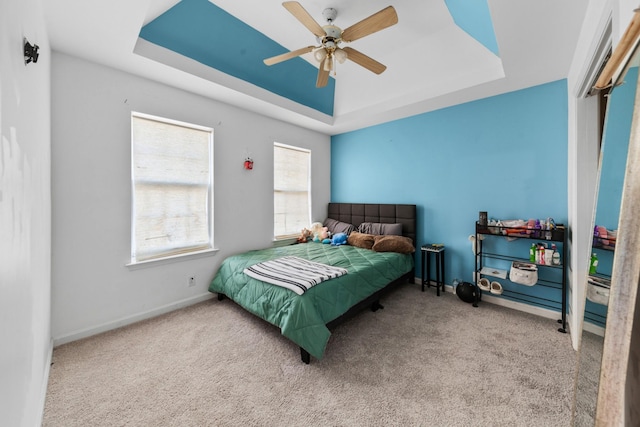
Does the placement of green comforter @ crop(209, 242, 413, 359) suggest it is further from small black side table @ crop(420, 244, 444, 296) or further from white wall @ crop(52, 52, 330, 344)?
white wall @ crop(52, 52, 330, 344)

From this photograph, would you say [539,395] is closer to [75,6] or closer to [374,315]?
[374,315]

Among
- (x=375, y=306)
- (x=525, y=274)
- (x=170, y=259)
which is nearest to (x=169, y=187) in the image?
(x=170, y=259)

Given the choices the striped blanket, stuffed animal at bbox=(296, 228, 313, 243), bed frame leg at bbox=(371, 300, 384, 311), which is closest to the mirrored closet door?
the striped blanket

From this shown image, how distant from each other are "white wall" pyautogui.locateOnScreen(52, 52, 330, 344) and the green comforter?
0.61m

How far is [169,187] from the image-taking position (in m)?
2.86

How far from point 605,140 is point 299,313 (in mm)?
2047

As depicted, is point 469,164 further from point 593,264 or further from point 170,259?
point 170,259

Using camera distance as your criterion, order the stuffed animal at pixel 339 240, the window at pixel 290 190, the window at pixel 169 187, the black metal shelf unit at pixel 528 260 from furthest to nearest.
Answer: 1. the window at pixel 290 190
2. the stuffed animal at pixel 339 240
3. the window at pixel 169 187
4. the black metal shelf unit at pixel 528 260

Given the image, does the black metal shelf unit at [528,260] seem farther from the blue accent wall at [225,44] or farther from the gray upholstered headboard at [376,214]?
the blue accent wall at [225,44]

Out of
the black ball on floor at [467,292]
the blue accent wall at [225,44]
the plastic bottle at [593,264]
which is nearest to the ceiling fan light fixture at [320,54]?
the blue accent wall at [225,44]

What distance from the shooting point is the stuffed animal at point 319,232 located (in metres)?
4.17

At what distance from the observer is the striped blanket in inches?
84.7

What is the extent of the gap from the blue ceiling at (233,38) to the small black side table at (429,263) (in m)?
2.26

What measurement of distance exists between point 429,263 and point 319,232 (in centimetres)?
176
